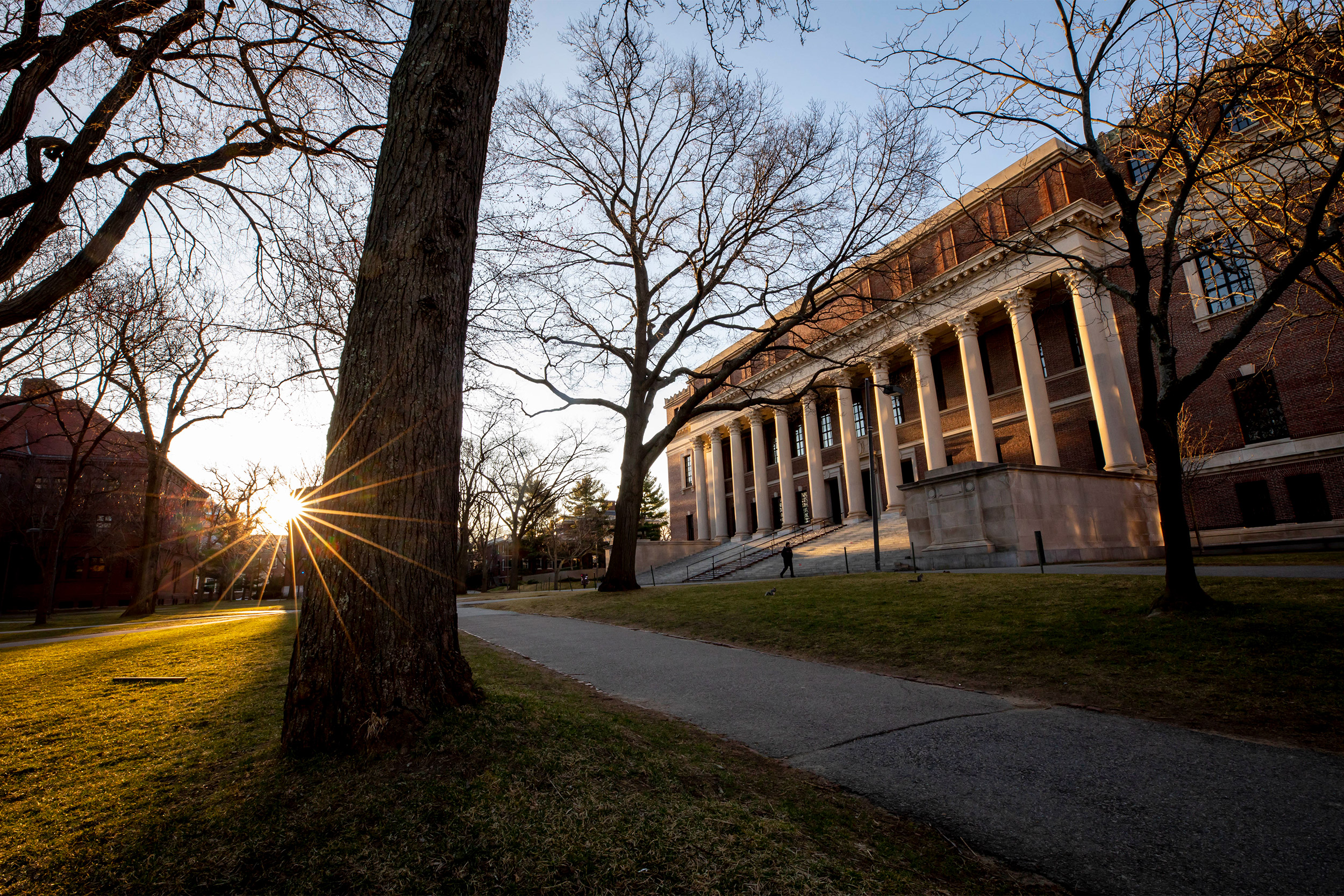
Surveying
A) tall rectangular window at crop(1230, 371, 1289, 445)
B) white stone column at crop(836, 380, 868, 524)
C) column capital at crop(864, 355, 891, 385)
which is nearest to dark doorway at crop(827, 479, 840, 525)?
white stone column at crop(836, 380, 868, 524)

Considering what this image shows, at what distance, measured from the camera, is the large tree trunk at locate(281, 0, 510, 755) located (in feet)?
10.1

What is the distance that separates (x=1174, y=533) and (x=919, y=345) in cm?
2649

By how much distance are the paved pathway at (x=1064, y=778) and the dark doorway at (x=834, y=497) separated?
37.1 metres

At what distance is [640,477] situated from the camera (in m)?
19.1

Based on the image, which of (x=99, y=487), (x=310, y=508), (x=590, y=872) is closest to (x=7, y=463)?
(x=99, y=487)

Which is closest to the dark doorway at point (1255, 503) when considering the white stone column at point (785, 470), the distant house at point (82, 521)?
the white stone column at point (785, 470)

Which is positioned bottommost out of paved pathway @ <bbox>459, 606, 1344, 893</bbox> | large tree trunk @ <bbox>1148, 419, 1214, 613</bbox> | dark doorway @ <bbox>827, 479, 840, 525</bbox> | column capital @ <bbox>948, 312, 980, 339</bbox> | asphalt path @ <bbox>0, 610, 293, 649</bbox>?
paved pathway @ <bbox>459, 606, 1344, 893</bbox>

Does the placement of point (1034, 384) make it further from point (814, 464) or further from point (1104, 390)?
point (814, 464)

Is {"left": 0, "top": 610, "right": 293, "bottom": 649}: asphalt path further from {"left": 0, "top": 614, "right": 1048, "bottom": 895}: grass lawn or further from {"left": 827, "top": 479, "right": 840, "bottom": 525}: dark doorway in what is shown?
{"left": 827, "top": 479, "right": 840, "bottom": 525}: dark doorway

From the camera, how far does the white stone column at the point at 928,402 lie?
31.3 meters

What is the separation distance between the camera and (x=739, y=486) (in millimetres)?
48406

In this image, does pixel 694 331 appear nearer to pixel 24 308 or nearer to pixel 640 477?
pixel 640 477

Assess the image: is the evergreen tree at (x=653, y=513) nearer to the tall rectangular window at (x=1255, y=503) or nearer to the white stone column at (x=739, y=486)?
the white stone column at (x=739, y=486)

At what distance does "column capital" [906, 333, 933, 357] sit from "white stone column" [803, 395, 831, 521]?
7277mm
